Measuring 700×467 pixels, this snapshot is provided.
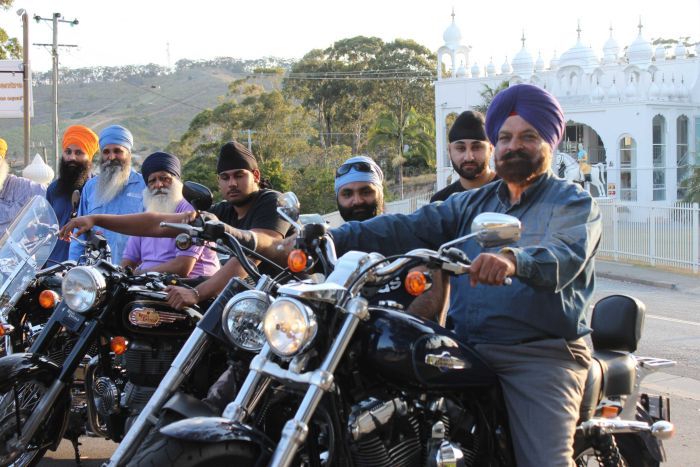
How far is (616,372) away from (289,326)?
5.60 ft

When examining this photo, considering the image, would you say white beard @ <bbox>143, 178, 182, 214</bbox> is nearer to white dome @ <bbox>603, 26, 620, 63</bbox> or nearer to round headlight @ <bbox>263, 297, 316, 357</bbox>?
round headlight @ <bbox>263, 297, 316, 357</bbox>

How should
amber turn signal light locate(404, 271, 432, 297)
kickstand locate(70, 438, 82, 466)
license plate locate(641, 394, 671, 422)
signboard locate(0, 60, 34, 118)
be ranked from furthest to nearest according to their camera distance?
1. signboard locate(0, 60, 34, 118)
2. kickstand locate(70, 438, 82, 466)
3. license plate locate(641, 394, 671, 422)
4. amber turn signal light locate(404, 271, 432, 297)

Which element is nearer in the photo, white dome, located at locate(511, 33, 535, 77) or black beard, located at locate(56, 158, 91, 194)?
black beard, located at locate(56, 158, 91, 194)

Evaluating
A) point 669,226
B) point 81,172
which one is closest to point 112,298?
point 81,172

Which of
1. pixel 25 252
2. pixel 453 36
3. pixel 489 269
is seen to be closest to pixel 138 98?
pixel 453 36

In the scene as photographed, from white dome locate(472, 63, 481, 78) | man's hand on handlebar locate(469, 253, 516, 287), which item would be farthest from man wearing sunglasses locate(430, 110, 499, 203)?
white dome locate(472, 63, 481, 78)

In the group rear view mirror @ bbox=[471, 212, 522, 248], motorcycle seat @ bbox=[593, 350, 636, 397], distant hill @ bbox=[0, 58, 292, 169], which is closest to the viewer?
rear view mirror @ bbox=[471, 212, 522, 248]

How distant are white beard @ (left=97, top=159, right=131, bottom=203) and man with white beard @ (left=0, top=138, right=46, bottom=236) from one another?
110 cm

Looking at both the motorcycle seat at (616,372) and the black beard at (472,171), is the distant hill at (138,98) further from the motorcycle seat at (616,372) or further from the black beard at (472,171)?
the motorcycle seat at (616,372)

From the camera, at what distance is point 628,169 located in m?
37.1

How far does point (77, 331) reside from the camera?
4.82 metres

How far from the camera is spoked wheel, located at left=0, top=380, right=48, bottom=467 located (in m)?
4.66

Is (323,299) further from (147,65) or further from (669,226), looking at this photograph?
(147,65)

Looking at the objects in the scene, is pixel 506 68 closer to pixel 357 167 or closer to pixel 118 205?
pixel 118 205
